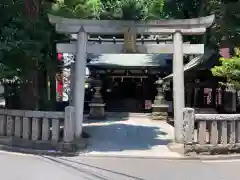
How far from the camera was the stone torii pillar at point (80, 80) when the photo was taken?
11289 millimetres

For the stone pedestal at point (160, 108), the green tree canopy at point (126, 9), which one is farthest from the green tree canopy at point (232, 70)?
the stone pedestal at point (160, 108)

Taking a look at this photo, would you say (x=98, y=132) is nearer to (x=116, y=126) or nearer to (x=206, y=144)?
(x=116, y=126)

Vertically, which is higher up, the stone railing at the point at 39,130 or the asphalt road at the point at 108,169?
the stone railing at the point at 39,130

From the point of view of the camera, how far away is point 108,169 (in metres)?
8.65

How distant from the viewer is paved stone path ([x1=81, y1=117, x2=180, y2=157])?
10781mm

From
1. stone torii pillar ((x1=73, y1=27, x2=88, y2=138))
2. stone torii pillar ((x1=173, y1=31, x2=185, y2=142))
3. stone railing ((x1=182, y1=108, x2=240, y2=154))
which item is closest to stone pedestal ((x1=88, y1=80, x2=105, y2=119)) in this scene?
stone torii pillar ((x1=73, y1=27, x2=88, y2=138))

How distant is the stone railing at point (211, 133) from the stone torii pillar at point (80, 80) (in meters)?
3.15

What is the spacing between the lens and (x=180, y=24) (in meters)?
11.4

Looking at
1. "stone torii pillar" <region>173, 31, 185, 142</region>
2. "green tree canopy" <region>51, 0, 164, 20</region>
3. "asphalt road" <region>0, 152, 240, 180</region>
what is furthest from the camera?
"green tree canopy" <region>51, 0, 164, 20</region>

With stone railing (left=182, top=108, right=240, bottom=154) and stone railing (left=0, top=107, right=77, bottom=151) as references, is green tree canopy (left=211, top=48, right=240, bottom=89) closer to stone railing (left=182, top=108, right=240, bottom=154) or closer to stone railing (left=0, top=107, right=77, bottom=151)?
stone railing (left=182, top=108, right=240, bottom=154)

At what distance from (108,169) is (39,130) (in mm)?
3208

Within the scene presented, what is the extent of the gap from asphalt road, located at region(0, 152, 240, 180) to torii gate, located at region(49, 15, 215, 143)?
5.93 ft

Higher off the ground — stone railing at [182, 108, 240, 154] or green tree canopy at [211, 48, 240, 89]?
green tree canopy at [211, 48, 240, 89]

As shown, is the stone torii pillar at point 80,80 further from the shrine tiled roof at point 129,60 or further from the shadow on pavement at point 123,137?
the shrine tiled roof at point 129,60
